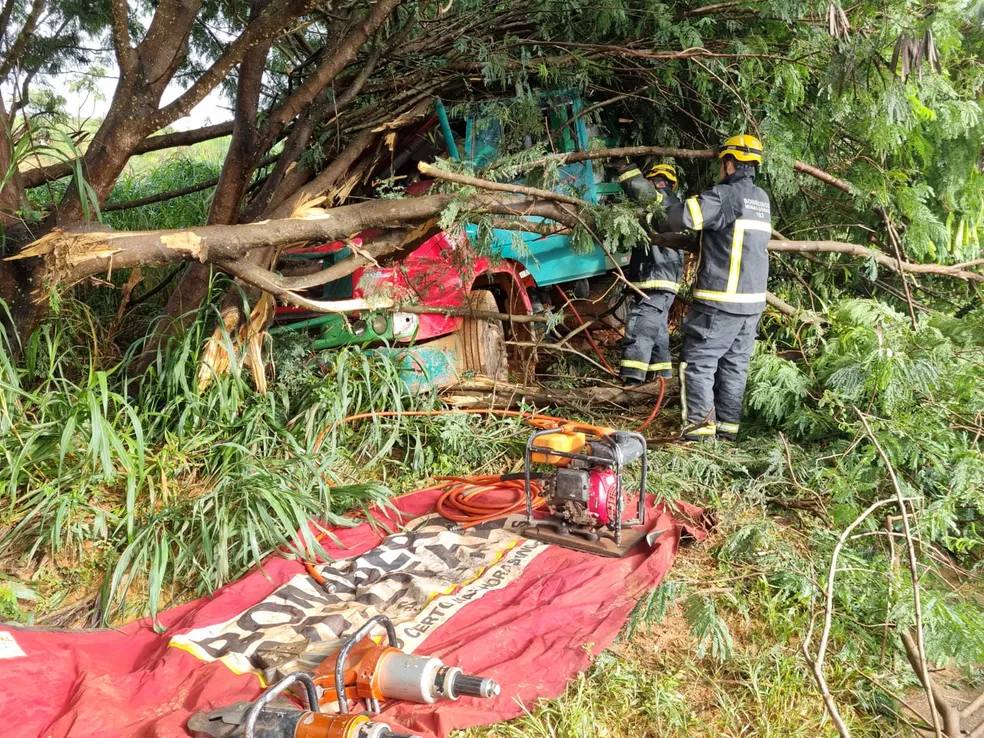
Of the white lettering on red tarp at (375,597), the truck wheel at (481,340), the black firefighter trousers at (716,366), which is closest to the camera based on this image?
the white lettering on red tarp at (375,597)

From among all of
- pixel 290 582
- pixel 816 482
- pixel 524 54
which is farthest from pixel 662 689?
pixel 524 54

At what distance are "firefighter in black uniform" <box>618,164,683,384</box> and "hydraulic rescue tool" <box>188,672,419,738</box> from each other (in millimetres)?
3789

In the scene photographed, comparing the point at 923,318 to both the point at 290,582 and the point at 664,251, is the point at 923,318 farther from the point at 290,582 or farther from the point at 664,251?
the point at 290,582

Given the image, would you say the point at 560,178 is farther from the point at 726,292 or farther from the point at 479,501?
the point at 479,501

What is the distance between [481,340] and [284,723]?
133 inches

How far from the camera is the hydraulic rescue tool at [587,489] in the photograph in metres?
3.42

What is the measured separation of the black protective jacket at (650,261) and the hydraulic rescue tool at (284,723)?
13.3 ft

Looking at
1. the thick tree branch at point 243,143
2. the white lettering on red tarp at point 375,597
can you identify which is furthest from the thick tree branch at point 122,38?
the white lettering on red tarp at point 375,597

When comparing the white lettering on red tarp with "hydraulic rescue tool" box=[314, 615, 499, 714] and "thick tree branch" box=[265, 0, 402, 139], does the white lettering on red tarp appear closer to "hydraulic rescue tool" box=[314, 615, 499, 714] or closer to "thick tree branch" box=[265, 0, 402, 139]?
"hydraulic rescue tool" box=[314, 615, 499, 714]

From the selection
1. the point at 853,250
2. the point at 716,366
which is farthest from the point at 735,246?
the point at 853,250

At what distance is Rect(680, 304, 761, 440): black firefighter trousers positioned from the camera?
473 cm

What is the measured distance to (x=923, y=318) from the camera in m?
4.82

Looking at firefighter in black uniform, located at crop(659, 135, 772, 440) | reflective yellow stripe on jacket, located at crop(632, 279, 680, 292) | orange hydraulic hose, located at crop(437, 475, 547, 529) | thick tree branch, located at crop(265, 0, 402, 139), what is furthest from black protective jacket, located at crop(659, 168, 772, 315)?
thick tree branch, located at crop(265, 0, 402, 139)

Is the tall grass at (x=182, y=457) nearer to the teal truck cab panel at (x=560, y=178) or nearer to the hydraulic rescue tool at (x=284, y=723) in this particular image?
the hydraulic rescue tool at (x=284, y=723)
